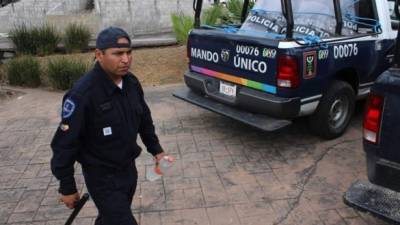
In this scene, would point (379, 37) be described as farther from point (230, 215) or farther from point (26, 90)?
point (26, 90)

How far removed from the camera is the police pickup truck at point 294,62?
4.77 metres

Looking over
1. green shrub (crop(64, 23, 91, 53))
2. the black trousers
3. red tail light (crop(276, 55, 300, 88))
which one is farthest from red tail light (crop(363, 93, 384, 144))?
green shrub (crop(64, 23, 91, 53))

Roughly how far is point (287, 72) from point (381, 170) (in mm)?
1735

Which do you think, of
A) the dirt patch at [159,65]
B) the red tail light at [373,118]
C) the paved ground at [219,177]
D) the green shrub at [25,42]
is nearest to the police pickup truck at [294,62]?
the paved ground at [219,177]

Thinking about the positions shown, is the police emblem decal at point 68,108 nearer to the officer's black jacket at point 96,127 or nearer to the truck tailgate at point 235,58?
the officer's black jacket at point 96,127

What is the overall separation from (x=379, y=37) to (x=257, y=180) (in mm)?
2462

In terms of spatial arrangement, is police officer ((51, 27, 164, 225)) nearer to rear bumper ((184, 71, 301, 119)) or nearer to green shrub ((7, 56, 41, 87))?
rear bumper ((184, 71, 301, 119))

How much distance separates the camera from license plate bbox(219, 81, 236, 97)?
208 inches

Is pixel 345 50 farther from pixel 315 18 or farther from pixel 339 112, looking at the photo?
pixel 339 112

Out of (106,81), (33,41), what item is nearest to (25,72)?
(33,41)

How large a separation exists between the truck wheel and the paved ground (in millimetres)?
142

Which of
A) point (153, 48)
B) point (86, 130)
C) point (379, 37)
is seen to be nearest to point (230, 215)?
point (86, 130)

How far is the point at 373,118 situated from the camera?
3191mm

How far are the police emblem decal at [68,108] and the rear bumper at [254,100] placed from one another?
262cm
